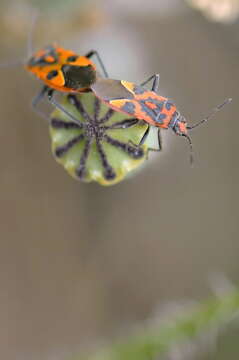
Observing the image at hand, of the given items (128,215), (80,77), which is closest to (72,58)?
(80,77)

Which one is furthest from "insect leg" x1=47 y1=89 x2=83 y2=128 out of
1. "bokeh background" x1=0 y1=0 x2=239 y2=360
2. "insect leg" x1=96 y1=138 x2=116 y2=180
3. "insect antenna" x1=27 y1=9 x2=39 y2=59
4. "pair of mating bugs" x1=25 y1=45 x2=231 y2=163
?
"bokeh background" x1=0 y1=0 x2=239 y2=360

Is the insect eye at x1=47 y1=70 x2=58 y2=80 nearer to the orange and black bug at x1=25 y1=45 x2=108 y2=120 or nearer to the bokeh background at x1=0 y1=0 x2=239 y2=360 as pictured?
the orange and black bug at x1=25 y1=45 x2=108 y2=120

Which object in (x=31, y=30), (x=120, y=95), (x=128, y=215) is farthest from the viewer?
(x=128, y=215)

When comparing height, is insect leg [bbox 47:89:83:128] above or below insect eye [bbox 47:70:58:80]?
below

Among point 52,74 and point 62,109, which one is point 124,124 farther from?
point 52,74

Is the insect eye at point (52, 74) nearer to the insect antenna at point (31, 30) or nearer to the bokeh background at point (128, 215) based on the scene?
the insect antenna at point (31, 30)

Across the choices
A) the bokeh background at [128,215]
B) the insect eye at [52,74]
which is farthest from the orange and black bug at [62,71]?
the bokeh background at [128,215]
